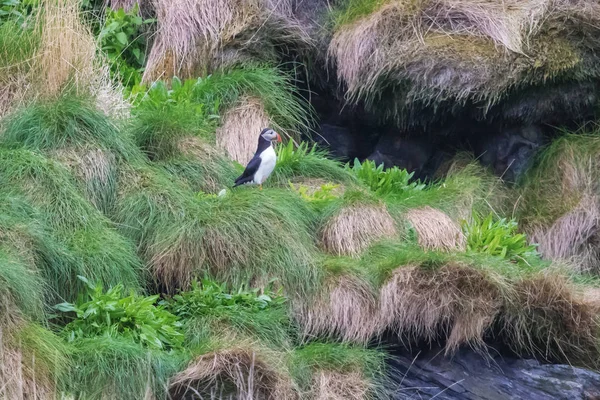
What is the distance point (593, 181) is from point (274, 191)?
7.77 feet

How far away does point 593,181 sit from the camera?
759 cm

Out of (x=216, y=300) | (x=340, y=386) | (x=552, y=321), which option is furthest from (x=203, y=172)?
(x=552, y=321)

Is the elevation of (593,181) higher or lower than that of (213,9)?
lower

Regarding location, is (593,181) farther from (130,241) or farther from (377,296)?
(130,241)

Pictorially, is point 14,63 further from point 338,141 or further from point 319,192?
point 338,141

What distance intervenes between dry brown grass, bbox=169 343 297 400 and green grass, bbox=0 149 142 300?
83cm

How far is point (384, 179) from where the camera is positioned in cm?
750

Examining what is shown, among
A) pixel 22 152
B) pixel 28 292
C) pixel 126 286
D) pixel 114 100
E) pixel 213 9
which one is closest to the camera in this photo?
pixel 28 292

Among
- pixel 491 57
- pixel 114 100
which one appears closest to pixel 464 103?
pixel 491 57

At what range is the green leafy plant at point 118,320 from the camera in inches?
214

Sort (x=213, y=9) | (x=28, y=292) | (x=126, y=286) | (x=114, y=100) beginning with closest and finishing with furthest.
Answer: (x=28, y=292)
(x=126, y=286)
(x=114, y=100)
(x=213, y=9)

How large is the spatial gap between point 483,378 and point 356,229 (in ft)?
4.13

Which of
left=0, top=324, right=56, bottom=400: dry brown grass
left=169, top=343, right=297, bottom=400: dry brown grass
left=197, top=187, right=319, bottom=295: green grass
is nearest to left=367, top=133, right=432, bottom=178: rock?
left=197, top=187, right=319, bottom=295: green grass

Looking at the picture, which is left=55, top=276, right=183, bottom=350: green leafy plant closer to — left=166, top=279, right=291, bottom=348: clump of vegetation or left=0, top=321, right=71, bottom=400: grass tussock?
left=166, top=279, right=291, bottom=348: clump of vegetation
